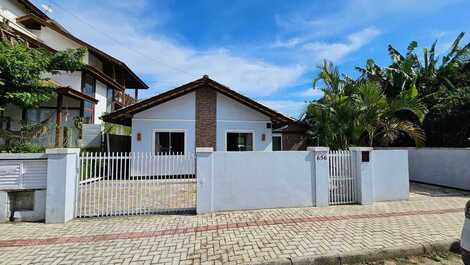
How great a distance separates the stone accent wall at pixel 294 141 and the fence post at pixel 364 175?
9.94 metres

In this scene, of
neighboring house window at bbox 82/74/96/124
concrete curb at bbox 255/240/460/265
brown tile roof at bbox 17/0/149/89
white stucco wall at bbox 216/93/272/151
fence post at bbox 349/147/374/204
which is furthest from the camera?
brown tile roof at bbox 17/0/149/89

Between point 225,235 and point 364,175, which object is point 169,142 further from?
point 364,175

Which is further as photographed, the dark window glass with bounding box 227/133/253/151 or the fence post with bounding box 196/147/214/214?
the dark window glass with bounding box 227/133/253/151

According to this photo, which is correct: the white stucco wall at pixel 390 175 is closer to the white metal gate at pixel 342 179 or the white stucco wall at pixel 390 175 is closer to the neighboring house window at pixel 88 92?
the white metal gate at pixel 342 179

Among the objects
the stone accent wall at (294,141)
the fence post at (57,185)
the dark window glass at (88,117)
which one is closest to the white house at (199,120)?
the stone accent wall at (294,141)

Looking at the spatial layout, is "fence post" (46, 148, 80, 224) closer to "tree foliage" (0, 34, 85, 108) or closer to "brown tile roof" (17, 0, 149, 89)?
"tree foliage" (0, 34, 85, 108)

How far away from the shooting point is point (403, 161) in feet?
26.2

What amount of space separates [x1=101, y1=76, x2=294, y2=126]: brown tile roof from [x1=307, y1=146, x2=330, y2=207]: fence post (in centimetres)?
589

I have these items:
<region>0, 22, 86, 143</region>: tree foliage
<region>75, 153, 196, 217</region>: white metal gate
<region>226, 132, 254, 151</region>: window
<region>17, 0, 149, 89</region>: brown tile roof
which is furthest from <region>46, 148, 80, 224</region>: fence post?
<region>17, 0, 149, 89</region>: brown tile roof

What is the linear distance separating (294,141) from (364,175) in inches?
Answer: 401

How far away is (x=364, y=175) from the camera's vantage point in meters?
7.50

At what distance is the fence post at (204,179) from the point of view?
650 centimetres

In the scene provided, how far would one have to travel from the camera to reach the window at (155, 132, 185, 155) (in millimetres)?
12737

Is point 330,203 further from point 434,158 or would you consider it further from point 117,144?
point 117,144
